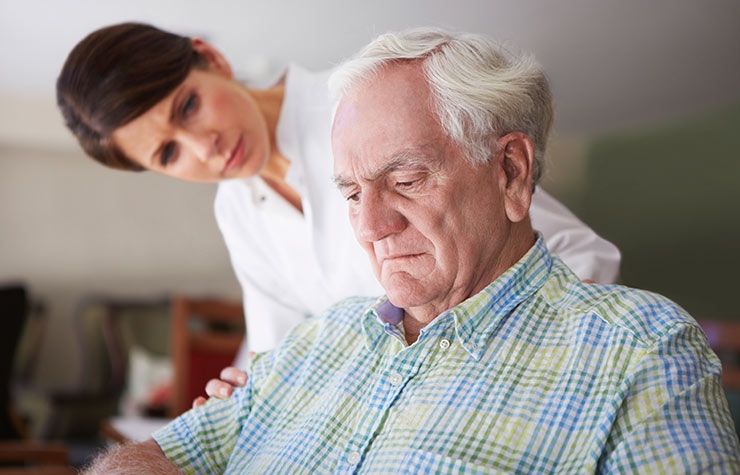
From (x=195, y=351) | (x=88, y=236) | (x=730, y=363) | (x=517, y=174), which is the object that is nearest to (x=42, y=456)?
(x=195, y=351)

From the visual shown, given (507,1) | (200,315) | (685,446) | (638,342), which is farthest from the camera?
(507,1)

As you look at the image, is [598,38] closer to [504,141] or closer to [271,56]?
[271,56]

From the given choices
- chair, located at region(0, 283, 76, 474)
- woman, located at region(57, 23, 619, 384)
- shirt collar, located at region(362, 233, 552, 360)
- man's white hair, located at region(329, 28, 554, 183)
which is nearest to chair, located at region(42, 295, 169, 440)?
chair, located at region(0, 283, 76, 474)

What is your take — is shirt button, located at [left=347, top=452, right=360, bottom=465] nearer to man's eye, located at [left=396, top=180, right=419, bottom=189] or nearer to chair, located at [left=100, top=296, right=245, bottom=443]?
man's eye, located at [left=396, top=180, right=419, bottom=189]

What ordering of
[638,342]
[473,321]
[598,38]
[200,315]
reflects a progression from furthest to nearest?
[598,38]
[200,315]
[473,321]
[638,342]

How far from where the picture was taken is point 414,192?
3.94 ft

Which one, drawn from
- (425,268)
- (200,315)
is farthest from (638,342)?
(200,315)

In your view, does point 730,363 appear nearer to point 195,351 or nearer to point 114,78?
point 195,351

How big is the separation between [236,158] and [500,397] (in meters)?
0.88

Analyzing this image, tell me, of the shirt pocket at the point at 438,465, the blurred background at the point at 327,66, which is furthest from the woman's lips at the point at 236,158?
the blurred background at the point at 327,66

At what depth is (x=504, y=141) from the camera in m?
1.22

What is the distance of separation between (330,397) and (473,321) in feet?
0.89

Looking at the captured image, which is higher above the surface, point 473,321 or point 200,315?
point 473,321

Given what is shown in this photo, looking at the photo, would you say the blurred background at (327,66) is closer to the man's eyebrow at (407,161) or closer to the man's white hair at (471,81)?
the man's white hair at (471,81)
